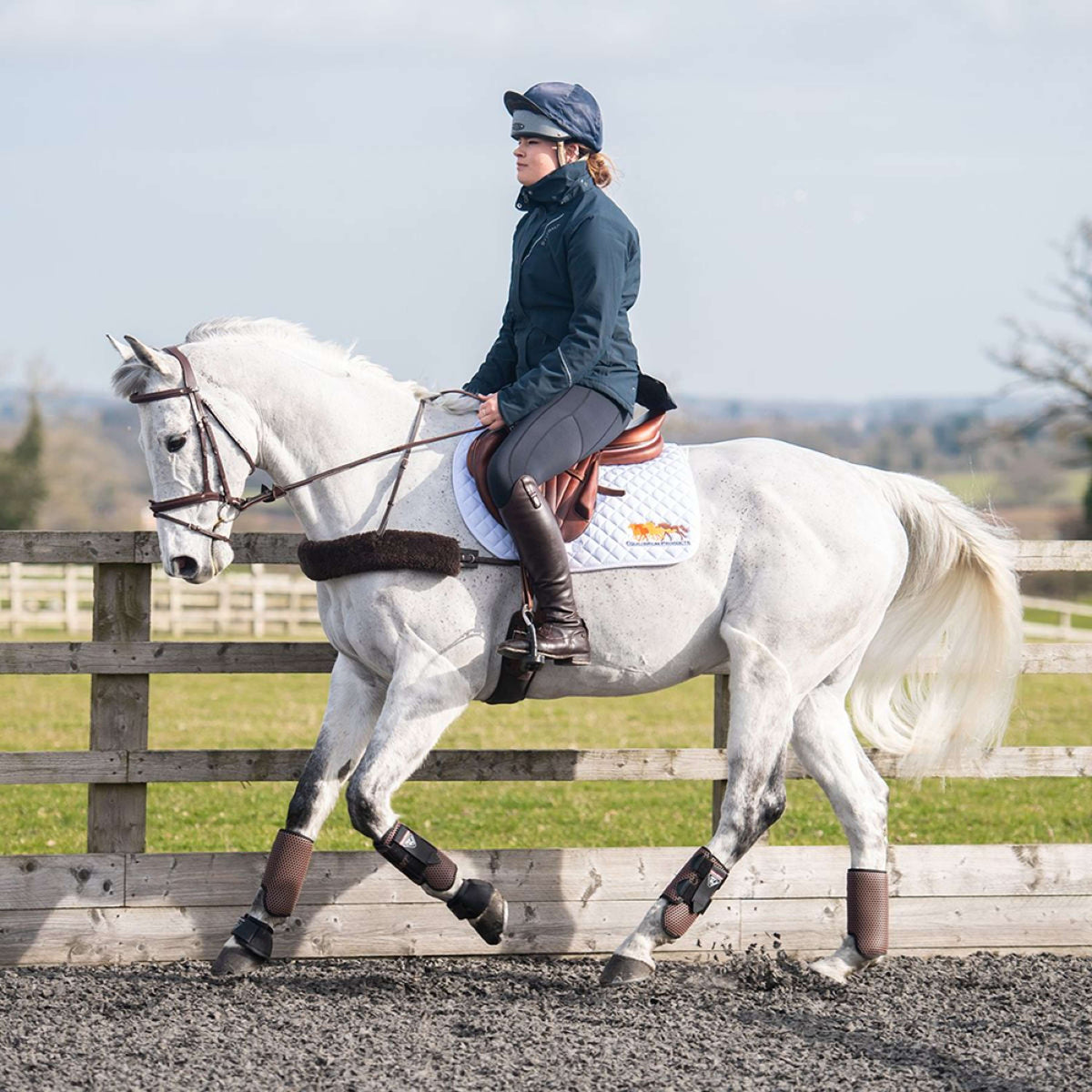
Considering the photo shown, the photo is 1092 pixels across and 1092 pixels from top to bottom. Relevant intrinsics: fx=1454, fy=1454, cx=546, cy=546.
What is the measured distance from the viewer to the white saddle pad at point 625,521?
203 inches

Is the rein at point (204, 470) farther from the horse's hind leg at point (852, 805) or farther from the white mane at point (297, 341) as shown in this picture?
the horse's hind leg at point (852, 805)

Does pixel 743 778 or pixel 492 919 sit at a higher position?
pixel 743 778

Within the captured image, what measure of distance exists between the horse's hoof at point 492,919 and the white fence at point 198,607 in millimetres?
25800

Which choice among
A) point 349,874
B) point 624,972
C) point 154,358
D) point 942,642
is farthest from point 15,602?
point 624,972

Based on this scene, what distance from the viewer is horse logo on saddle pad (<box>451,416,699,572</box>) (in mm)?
5176

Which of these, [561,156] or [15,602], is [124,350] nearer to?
[561,156]

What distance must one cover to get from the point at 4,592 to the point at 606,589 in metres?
31.7

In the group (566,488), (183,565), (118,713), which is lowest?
(118,713)

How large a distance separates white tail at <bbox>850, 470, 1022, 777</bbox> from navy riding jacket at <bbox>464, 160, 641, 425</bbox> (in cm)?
125

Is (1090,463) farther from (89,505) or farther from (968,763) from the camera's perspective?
(968,763)

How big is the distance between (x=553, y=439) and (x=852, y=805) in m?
1.86

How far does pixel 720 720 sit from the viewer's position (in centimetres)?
598

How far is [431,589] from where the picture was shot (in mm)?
5074

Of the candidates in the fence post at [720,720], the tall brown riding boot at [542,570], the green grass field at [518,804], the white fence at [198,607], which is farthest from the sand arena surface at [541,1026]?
the white fence at [198,607]
